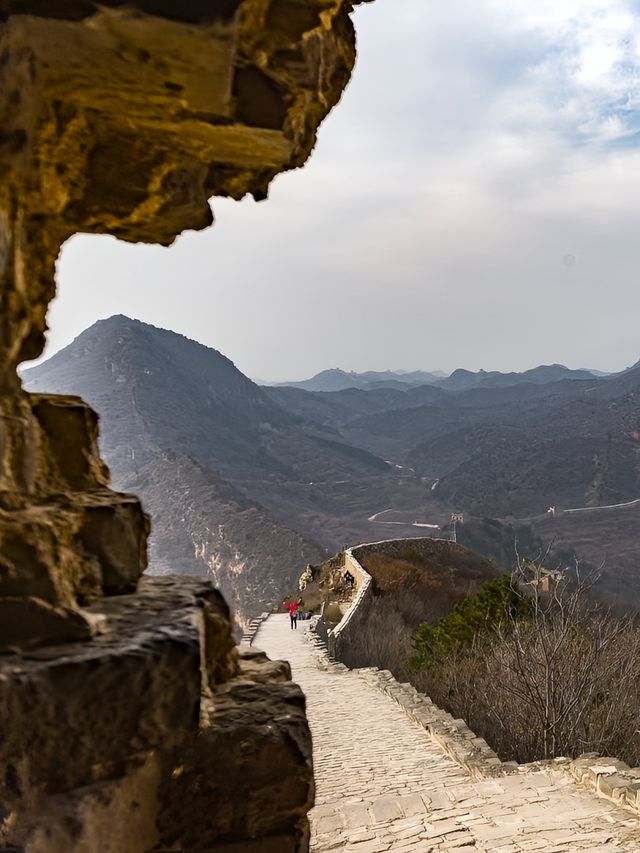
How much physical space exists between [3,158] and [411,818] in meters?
6.61

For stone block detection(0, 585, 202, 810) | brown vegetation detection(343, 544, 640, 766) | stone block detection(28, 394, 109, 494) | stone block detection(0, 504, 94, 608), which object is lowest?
brown vegetation detection(343, 544, 640, 766)

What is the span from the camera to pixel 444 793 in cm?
717

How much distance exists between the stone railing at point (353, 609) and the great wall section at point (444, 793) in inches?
294

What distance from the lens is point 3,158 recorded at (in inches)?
86.3

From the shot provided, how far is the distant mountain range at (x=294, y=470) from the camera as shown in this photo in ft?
213

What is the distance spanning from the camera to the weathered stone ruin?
80.4 inches

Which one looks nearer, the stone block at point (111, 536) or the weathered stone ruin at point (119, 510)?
the weathered stone ruin at point (119, 510)

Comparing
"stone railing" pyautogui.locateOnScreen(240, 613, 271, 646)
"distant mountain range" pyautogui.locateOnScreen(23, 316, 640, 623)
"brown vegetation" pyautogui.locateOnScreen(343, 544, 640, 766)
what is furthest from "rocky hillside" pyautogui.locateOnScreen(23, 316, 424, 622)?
"brown vegetation" pyautogui.locateOnScreen(343, 544, 640, 766)

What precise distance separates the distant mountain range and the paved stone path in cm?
4017

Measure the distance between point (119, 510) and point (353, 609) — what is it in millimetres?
21974

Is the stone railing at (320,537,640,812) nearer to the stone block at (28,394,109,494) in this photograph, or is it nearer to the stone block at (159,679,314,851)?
the stone block at (159,679,314,851)

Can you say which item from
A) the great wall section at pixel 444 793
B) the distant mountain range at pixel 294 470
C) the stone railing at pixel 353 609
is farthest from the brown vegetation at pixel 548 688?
the distant mountain range at pixel 294 470

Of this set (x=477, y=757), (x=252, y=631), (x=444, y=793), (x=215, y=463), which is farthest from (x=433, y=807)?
(x=215, y=463)

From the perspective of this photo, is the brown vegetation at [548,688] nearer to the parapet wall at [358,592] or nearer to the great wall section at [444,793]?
the great wall section at [444,793]
